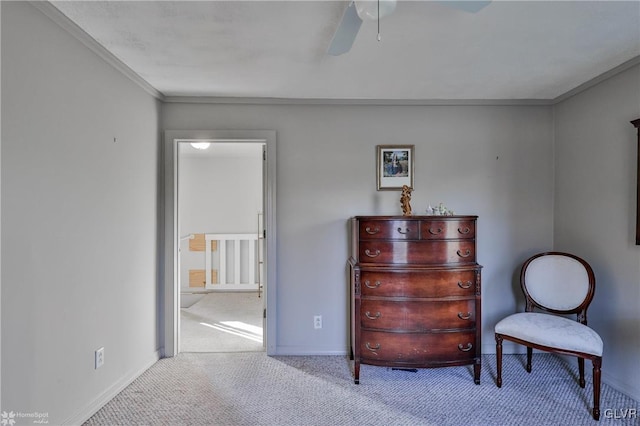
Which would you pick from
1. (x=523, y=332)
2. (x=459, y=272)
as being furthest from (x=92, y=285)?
(x=523, y=332)

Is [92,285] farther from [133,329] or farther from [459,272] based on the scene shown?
[459,272]

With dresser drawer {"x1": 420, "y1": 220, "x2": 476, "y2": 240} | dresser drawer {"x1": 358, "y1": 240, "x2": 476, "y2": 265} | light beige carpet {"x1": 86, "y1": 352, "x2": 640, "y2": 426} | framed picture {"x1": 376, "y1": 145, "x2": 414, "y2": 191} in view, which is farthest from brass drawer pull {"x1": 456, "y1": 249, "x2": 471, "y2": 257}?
light beige carpet {"x1": 86, "y1": 352, "x2": 640, "y2": 426}

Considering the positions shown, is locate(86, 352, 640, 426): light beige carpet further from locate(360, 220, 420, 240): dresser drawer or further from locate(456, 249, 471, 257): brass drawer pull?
locate(360, 220, 420, 240): dresser drawer

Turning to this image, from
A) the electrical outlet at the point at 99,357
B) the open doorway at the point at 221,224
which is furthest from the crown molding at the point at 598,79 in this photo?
the electrical outlet at the point at 99,357

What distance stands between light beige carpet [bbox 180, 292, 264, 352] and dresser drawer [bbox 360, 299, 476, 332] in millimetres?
1389

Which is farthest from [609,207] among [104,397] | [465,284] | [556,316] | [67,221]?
[104,397]

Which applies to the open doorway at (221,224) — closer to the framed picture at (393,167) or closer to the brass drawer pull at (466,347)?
the framed picture at (393,167)

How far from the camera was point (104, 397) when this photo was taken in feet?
7.77

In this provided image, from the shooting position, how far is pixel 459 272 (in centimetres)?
265

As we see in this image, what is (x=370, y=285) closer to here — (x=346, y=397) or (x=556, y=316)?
(x=346, y=397)

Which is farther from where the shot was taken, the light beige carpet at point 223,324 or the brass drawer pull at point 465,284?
the light beige carpet at point 223,324

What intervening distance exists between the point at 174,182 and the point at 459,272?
2539 mm

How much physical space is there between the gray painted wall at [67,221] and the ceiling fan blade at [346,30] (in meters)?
1.50

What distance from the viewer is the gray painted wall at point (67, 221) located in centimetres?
166
